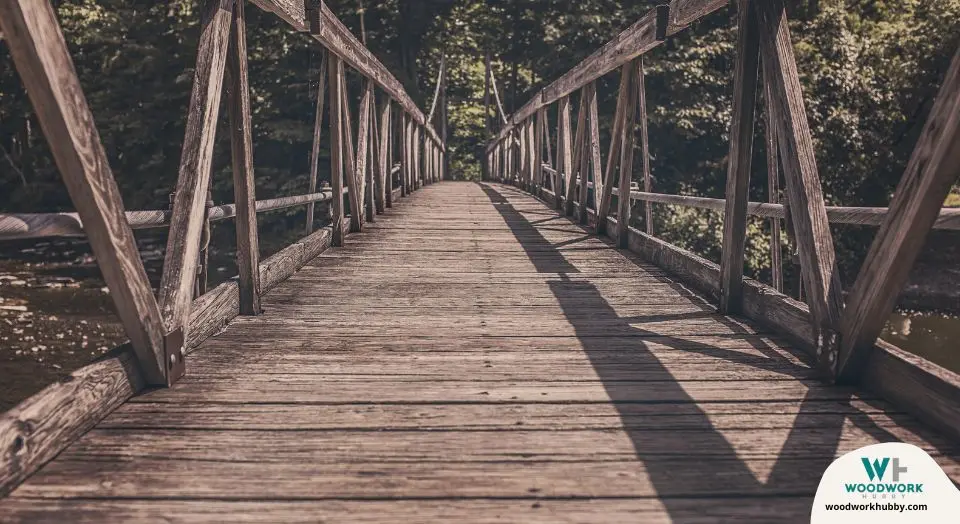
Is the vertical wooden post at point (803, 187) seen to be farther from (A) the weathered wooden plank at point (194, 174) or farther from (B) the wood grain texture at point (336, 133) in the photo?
(B) the wood grain texture at point (336, 133)

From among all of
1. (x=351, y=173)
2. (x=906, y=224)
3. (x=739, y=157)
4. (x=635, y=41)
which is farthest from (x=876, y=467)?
(x=351, y=173)

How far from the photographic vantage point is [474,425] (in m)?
2.12

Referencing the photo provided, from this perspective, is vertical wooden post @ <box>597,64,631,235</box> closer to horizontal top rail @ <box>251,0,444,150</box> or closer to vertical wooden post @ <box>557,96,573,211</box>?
vertical wooden post @ <box>557,96,573,211</box>

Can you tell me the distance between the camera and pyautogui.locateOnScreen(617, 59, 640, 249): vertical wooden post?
17.2 feet

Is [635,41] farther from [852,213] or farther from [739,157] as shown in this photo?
[852,213]

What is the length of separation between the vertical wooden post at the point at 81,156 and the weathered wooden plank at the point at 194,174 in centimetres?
17

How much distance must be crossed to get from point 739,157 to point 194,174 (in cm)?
210

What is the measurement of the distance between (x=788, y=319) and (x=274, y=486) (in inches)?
80.9

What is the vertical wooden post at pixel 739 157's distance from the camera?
318 centimetres

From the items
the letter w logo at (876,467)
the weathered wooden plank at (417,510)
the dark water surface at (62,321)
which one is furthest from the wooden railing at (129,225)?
the dark water surface at (62,321)

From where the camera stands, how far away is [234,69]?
302 centimetres

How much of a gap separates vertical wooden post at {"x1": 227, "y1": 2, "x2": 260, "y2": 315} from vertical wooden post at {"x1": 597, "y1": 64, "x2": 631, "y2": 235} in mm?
2672

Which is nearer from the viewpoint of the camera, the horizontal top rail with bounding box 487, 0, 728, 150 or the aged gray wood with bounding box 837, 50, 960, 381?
the aged gray wood with bounding box 837, 50, 960, 381

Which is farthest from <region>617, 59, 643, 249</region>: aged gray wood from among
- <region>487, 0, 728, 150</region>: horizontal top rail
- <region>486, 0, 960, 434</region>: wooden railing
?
<region>486, 0, 960, 434</region>: wooden railing
